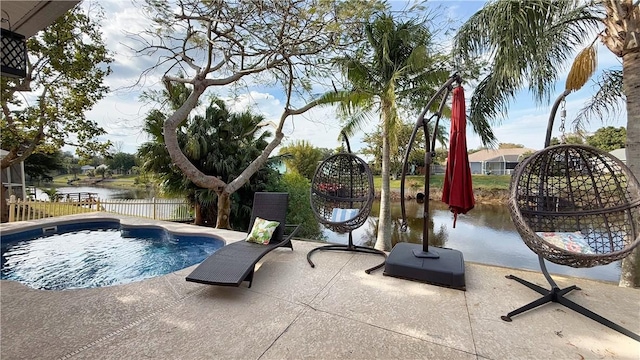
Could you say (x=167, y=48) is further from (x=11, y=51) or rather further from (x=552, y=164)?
(x=552, y=164)

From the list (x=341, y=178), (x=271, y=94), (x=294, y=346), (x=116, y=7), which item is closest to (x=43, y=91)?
(x=116, y=7)

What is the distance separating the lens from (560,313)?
8.91ft

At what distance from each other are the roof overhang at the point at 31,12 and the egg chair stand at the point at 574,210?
5.23 meters

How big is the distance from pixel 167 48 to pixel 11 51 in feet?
17.8

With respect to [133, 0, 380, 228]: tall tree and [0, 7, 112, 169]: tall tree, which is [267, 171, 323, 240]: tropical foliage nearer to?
[133, 0, 380, 228]: tall tree

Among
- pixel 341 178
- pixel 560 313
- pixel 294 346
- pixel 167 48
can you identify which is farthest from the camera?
pixel 167 48

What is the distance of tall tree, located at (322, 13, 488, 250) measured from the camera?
22.6ft

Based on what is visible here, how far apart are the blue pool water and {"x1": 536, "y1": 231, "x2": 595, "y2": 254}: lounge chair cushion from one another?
5.79 meters

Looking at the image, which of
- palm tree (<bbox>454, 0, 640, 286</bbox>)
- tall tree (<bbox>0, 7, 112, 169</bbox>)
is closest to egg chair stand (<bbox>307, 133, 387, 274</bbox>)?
palm tree (<bbox>454, 0, 640, 286</bbox>)

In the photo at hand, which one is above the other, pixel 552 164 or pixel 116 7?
pixel 116 7

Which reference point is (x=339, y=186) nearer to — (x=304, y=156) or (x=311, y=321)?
(x=311, y=321)

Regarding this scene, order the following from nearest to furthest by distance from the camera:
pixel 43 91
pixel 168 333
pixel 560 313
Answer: pixel 168 333
pixel 560 313
pixel 43 91

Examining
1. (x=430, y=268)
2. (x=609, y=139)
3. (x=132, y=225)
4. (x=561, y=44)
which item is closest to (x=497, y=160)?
(x=609, y=139)

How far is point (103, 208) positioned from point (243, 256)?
945 centimetres
